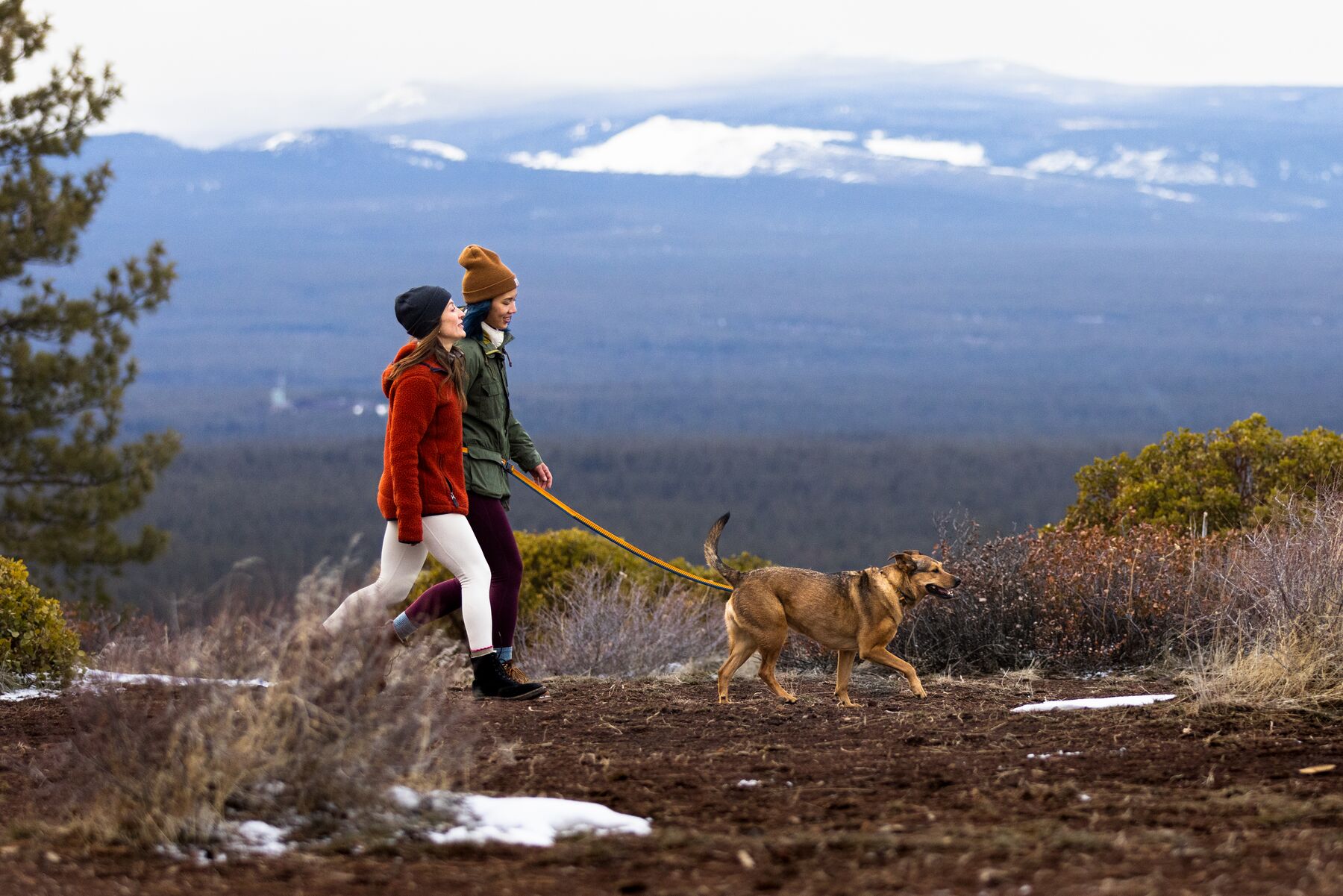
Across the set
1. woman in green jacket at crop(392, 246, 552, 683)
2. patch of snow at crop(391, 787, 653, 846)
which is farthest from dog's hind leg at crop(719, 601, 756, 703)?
patch of snow at crop(391, 787, 653, 846)

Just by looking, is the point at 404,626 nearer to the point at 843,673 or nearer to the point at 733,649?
the point at 733,649

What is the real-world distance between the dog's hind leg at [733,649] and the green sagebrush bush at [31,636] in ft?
11.1

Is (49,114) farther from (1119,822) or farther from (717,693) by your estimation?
(1119,822)

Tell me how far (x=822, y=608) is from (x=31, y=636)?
407cm

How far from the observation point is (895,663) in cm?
764

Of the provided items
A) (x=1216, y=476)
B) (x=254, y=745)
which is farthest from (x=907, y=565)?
(x=1216, y=476)

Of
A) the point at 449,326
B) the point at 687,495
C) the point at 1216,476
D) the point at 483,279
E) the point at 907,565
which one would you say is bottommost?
the point at 687,495

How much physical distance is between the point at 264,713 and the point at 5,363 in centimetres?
2141

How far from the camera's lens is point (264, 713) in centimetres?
475

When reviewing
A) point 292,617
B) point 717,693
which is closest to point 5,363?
point 717,693

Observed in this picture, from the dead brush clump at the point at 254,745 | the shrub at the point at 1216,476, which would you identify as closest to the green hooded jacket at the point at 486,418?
the dead brush clump at the point at 254,745

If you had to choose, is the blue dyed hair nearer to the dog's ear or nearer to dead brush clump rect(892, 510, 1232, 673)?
the dog's ear

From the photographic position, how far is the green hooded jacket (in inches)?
283

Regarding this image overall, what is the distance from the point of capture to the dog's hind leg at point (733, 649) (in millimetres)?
7559
